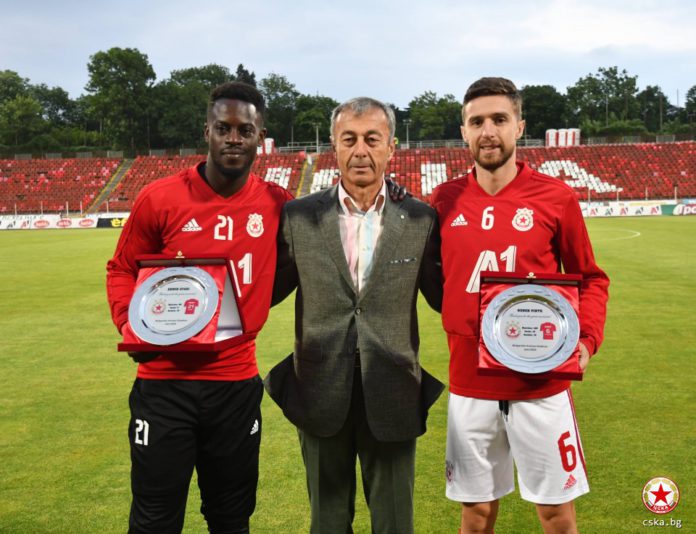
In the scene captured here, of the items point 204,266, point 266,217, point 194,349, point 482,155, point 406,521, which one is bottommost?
point 406,521

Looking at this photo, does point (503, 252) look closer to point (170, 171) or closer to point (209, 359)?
point (209, 359)

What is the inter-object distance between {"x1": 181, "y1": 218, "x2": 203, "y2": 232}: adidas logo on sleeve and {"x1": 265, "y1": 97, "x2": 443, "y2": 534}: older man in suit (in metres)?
0.57

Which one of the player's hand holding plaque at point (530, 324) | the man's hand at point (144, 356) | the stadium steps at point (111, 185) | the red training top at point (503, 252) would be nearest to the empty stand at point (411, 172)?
the stadium steps at point (111, 185)

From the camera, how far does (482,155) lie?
363 centimetres

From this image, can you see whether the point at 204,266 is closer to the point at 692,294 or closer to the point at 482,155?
the point at 482,155

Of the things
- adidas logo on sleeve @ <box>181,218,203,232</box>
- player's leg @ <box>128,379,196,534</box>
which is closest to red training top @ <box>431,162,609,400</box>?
adidas logo on sleeve @ <box>181,218,203,232</box>

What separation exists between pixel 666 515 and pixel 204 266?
354cm

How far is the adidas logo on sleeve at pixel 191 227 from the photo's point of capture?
11.8 feet

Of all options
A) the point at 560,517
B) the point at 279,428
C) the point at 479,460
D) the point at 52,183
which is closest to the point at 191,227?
the point at 479,460

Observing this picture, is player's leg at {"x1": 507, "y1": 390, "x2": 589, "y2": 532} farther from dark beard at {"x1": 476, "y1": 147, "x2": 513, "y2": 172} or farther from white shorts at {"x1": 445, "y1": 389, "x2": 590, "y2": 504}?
dark beard at {"x1": 476, "y1": 147, "x2": 513, "y2": 172}

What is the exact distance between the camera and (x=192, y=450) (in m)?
3.45

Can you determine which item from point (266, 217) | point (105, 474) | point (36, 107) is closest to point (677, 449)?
point (266, 217)

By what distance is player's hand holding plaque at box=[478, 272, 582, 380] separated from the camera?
315cm

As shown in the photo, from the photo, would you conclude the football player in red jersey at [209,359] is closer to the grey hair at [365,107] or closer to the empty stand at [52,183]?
the grey hair at [365,107]
